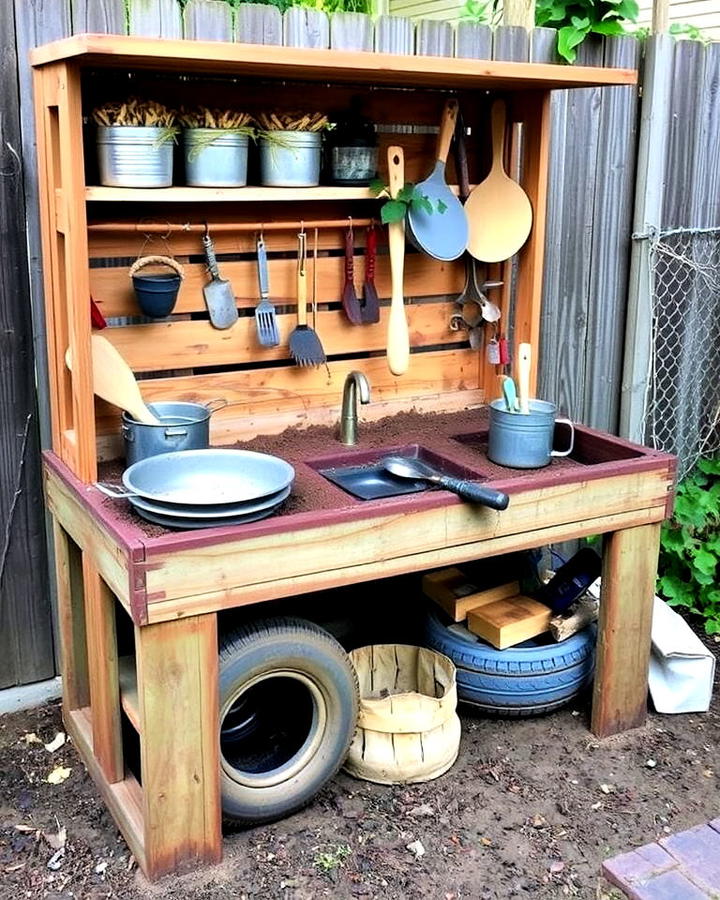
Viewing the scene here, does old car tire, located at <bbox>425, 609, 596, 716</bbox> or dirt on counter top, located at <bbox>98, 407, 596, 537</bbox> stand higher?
dirt on counter top, located at <bbox>98, 407, 596, 537</bbox>

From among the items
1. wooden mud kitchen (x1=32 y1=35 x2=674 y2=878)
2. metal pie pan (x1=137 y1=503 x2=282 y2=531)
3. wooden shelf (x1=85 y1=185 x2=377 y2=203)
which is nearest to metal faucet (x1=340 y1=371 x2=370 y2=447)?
wooden mud kitchen (x1=32 y1=35 x2=674 y2=878)

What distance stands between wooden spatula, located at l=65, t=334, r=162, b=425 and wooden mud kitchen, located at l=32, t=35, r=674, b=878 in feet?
0.28

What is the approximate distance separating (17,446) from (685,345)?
2696mm

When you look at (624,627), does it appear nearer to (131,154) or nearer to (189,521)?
(189,521)

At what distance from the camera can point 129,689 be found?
2943mm

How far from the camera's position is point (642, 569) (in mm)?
3311

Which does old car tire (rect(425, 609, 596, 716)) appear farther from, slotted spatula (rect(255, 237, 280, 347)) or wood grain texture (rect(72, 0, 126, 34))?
wood grain texture (rect(72, 0, 126, 34))

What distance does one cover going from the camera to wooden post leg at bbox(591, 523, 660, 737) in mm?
3268

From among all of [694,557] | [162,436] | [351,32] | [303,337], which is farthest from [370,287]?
[694,557]

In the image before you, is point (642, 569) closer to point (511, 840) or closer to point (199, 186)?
point (511, 840)

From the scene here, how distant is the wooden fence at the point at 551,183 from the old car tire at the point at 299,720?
0.83 m

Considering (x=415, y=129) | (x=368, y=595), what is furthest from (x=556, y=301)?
(x=368, y=595)

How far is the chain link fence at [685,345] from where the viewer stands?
4.22 m

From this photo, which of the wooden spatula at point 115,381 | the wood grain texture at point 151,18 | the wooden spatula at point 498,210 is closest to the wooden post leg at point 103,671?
the wooden spatula at point 115,381
